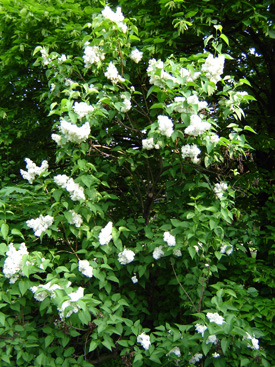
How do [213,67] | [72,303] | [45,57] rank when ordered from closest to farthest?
1. [72,303]
2. [213,67]
3. [45,57]

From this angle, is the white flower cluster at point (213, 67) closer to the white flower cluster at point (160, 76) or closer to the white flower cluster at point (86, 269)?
the white flower cluster at point (160, 76)

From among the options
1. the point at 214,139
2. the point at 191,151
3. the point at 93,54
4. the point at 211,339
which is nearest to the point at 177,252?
Answer: the point at 211,339

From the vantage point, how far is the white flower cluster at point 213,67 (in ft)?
9.11

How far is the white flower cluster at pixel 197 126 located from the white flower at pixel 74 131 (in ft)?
2.42

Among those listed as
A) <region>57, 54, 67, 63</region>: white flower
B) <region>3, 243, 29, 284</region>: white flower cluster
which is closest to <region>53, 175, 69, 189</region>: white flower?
<region>3, 243, 29, 284</region>: white flower cluster

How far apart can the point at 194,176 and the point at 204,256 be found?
70cm

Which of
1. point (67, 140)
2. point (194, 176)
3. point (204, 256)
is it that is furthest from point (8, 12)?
point (204, 256)

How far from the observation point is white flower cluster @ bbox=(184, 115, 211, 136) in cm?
266

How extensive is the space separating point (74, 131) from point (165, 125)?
643 mm

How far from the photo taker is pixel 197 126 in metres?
2.66

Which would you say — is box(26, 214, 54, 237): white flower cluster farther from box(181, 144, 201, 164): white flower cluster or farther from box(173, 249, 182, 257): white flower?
box(181, 144, 201, 164): white flower cluster

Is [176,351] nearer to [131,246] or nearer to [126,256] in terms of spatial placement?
[126,256]

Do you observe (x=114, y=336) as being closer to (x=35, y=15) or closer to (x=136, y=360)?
(x=136, y=360)

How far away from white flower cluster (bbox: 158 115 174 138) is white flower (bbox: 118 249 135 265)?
0.94 metres
